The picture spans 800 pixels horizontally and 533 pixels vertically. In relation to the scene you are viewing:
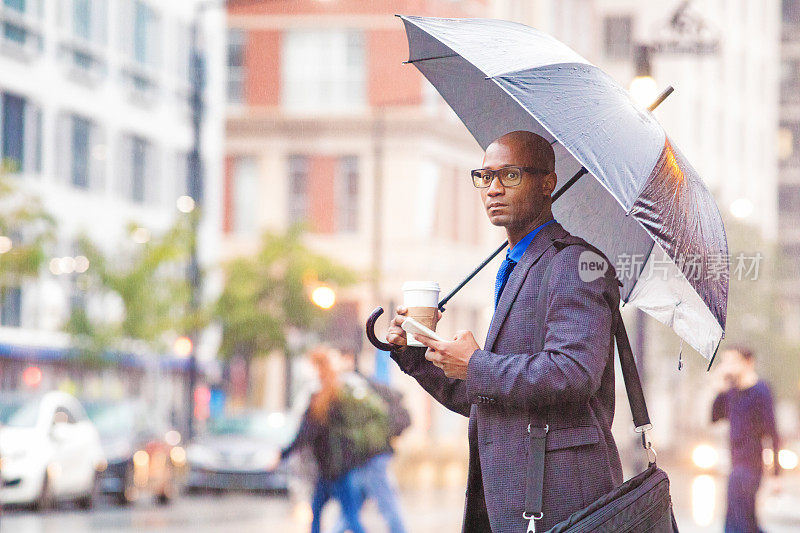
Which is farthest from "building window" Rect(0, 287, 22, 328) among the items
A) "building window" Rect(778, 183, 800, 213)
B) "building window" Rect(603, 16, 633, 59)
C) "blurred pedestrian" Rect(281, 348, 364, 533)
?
"building window" Rect(778, 183, 800, 213)

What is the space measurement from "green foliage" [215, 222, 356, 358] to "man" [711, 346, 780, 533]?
95.7 feet

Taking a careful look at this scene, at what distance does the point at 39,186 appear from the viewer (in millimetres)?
35938

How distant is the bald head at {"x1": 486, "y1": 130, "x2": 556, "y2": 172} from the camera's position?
4.29 metres

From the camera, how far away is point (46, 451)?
65.3 feet

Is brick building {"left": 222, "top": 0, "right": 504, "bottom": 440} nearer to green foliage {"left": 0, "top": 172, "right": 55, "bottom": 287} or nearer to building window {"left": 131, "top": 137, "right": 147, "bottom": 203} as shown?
building window {"left": 131, "top": 137, "right": 147, "bottom": 203}

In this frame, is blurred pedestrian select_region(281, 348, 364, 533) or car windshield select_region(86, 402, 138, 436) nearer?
blurred pedestrian select_region(281, 348, 364, 533)

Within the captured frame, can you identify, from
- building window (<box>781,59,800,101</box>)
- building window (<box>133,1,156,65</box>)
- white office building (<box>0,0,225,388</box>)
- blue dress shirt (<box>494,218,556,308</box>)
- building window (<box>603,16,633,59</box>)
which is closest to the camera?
blue dress shirt (<box>494,218,556,308</box>)

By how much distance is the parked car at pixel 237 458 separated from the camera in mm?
26781

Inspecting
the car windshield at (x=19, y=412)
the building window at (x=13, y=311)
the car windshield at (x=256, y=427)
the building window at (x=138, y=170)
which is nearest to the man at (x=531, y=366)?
the car windshield at (x=19, y=412)

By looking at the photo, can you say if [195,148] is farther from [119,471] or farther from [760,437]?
[760,437]

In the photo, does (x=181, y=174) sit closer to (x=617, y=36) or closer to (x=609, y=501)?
(x=617, y=36)

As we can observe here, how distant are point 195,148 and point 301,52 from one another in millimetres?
23531

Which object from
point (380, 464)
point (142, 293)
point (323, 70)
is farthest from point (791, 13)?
point (380, 464)

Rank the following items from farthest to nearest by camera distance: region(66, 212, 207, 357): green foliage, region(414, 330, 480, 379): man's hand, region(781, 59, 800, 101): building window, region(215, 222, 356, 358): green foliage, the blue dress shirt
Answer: region(781, 59, 800, 101): building window → region(215, 222, 356, 358): green foliage → region(66, 212, 207, 357): green foliage → the blue dress shirt → region(414, 330, 480, 379): man's hand
